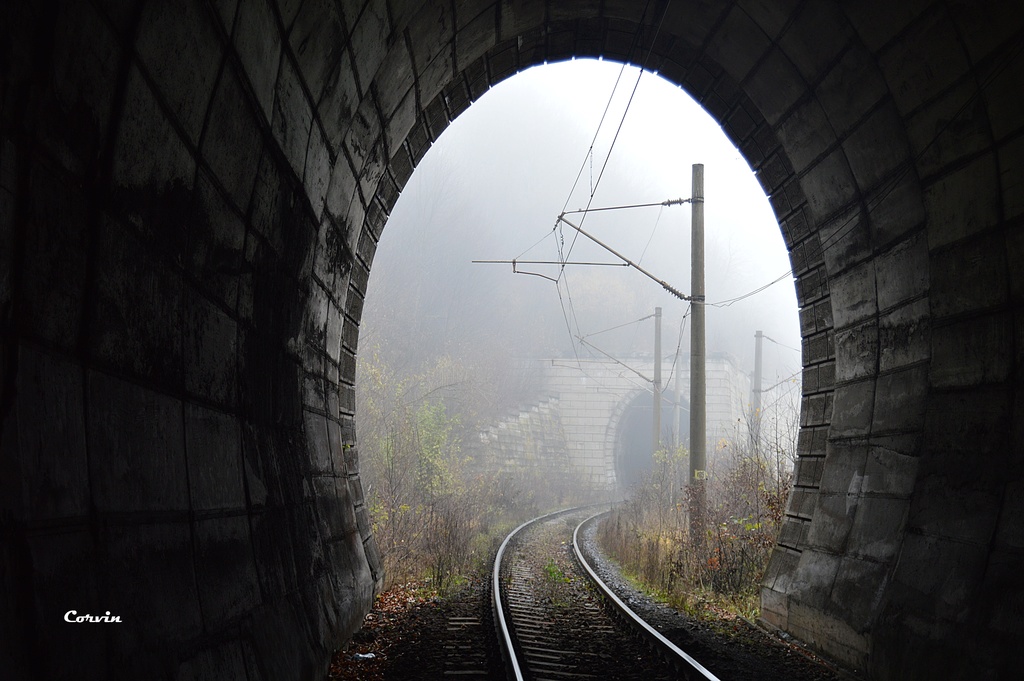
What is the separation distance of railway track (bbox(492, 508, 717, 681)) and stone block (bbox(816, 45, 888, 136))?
590cm

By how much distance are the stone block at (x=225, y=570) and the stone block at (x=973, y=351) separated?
20.5ft

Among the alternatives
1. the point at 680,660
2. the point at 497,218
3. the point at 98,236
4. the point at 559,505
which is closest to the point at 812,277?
the point at 680,660

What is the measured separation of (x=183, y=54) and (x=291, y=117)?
186 cm

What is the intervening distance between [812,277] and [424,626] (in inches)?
262

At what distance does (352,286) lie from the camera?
1019cm

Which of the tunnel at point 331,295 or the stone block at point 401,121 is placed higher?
the stone block at point 401,121

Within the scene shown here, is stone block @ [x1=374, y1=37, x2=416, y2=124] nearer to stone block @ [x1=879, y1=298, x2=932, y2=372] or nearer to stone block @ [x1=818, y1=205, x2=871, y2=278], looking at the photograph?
stone block @ [x1=818, y1=205, x2=871, y2=278]

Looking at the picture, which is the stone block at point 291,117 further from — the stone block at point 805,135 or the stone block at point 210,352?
the stone block at point 805,135

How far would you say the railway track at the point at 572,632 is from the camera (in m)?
7.42

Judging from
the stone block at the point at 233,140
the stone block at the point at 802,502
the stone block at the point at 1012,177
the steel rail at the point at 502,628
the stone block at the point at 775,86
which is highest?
the stone block at the point at 775,86

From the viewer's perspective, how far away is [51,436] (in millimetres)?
3021

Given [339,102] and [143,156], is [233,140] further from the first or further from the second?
[339,102]

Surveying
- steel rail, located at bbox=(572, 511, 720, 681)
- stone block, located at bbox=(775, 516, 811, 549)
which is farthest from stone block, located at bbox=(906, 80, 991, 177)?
steel rail, located at bbox=(572, 511, 720, 681)

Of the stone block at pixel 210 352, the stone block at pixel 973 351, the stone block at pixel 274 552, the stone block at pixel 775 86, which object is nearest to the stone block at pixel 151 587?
the stone block at pixel 210 352
